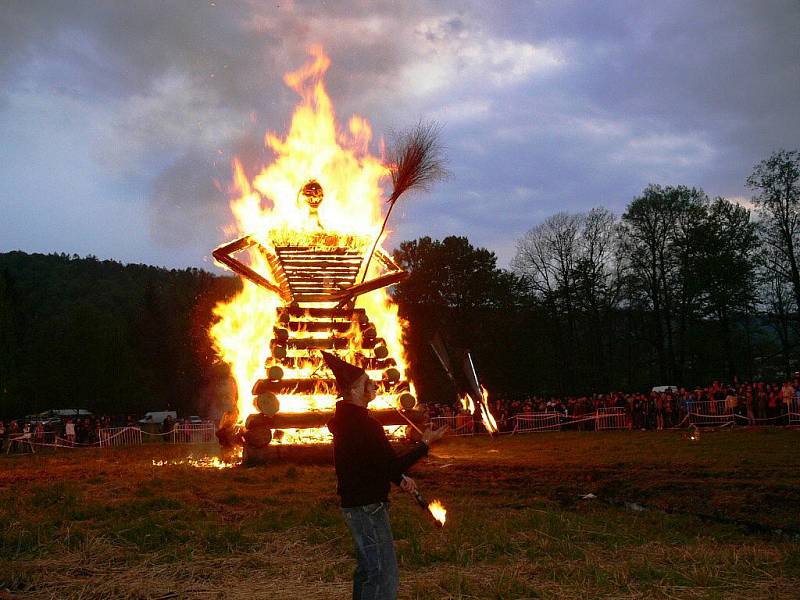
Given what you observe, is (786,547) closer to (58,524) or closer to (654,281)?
(58,524)

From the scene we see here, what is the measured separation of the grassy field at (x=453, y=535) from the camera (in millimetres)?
6648

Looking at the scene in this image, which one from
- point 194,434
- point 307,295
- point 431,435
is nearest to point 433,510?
point 431,435

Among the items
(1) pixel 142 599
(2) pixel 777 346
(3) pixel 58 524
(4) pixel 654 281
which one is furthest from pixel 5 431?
(2) pixel 777 346

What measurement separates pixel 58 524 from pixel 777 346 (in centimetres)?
5821

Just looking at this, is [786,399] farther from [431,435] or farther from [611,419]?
[431,435]

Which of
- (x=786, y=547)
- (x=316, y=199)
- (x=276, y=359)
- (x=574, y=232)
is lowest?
(x=786, y=547)

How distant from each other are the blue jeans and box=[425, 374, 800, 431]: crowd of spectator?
18.3m

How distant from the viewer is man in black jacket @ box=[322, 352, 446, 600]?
520cm

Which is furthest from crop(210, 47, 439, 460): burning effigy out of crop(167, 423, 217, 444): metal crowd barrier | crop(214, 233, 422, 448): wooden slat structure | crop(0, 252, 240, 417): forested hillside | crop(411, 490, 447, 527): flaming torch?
crop(0, 252, 240, 417): forested hillside

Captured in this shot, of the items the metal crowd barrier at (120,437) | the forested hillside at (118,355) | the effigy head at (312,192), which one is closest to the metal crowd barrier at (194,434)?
the metal crowd barrier at (120,437)

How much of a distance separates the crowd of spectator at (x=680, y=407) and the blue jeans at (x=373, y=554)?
18296mm

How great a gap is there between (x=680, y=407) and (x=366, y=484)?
25457mm

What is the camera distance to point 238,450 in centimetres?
2034

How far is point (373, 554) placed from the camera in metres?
5.21
